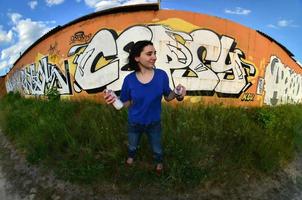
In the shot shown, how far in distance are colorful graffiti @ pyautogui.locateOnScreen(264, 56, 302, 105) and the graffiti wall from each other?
123cm

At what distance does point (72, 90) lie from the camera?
11.3 meters

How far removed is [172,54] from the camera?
9.95 metres

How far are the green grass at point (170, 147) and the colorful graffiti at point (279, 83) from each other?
535cm

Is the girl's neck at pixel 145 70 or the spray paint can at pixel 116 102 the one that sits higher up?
the girl's neck at pixel 145 70

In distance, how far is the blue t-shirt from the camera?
460cm

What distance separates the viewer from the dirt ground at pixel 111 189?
17.8 ft

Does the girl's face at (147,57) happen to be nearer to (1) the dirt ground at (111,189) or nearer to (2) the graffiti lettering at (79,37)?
(1) the dirt ground at (111,189)

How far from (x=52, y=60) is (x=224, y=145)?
28.4 ft

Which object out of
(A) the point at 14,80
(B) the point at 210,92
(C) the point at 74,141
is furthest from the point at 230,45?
(A) the point at 14,80

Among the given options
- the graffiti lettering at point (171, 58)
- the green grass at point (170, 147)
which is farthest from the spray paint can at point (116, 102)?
the graffiti lettering at point (171, 58)

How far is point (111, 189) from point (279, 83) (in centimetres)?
1276

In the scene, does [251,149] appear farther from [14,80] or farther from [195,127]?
[14,80]

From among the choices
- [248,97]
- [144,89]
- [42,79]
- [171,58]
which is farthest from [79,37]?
[144,89]

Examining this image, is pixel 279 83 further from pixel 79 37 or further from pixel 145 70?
pixel 145 70
